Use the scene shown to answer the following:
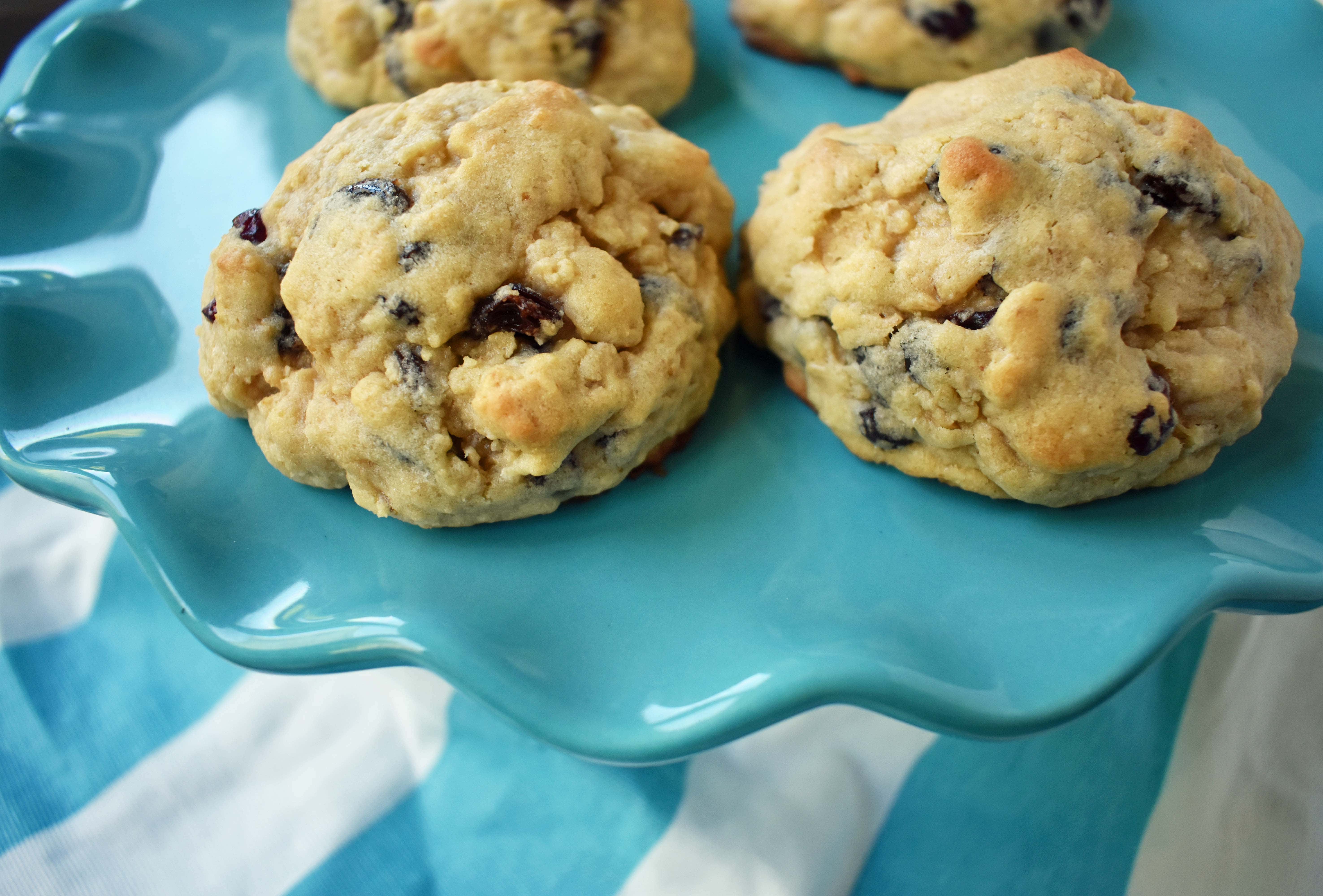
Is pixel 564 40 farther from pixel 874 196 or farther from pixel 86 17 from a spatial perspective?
pixel 86 17

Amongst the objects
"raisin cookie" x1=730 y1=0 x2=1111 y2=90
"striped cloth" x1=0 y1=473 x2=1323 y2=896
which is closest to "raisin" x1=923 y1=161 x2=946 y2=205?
"raisin cookie" x1=730 y1=0 x2=1111 y2=90

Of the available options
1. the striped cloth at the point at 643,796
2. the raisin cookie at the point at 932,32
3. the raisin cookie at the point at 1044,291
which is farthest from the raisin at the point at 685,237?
the striped cloth at the point at 643,796

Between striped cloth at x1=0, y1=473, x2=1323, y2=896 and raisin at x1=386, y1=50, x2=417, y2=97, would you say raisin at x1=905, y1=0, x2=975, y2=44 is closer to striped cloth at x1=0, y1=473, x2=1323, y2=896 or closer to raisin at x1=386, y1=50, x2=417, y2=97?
raisin at x1=386, y1=50, x2=417, y2=97

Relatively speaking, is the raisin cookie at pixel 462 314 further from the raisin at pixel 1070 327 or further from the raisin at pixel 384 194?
the raisin at pixel 1070 327

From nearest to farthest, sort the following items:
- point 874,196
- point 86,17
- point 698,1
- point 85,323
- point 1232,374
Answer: point 1232,374, point 874,196, point 85,323, point 86,17, point 698,1

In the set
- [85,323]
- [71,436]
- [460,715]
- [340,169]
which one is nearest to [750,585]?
[460,715]

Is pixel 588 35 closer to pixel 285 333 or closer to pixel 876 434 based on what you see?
pixel 285 333
